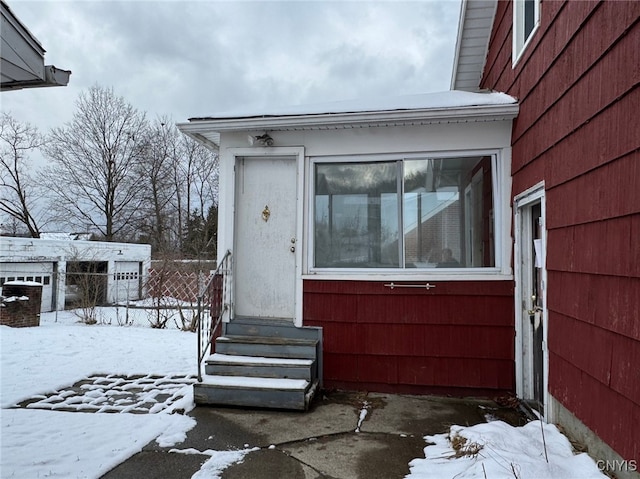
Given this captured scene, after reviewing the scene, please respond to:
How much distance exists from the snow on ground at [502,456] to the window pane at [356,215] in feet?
6.26

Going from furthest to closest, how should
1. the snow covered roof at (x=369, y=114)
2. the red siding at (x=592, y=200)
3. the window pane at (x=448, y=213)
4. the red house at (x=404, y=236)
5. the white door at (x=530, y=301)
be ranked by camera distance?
the window pane at (x=448, y=213), the snow covered roof at (x=369, y=114), the red house at (x=404, y=236), the white door at (x=530, y=301), the red siding at (x=592, y=200)

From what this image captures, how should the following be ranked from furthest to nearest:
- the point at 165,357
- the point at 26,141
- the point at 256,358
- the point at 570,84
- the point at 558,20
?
the point at 26,141 → the point at 165,357 → the point at 256,358 → the point at 558,20 → the point at 570,84

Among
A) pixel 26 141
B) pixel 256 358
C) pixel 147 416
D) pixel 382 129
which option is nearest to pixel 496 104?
pixel 382 129

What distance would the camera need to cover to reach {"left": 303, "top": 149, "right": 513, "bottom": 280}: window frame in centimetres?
417

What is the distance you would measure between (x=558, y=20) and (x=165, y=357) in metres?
6.50

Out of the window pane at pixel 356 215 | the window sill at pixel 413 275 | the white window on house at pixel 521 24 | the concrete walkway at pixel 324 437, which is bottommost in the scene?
the concrete walkway at pixel 324 437

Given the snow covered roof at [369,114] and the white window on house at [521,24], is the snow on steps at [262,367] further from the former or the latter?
the white window on house at [521,24]

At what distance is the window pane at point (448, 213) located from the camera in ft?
14.1

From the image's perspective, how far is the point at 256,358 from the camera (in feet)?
13.7

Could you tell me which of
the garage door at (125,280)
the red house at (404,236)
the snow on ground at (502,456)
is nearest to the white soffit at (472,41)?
the red house at (404,236)

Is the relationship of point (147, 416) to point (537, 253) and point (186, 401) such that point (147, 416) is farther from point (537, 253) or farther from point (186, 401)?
point (537, 253)

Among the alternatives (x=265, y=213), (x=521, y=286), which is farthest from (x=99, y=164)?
(x=521, y=286)

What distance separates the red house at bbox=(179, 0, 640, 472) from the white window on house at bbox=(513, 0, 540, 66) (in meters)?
0.02

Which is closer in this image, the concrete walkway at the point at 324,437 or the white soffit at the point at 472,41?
the concrete walkway at the point at 324,437
